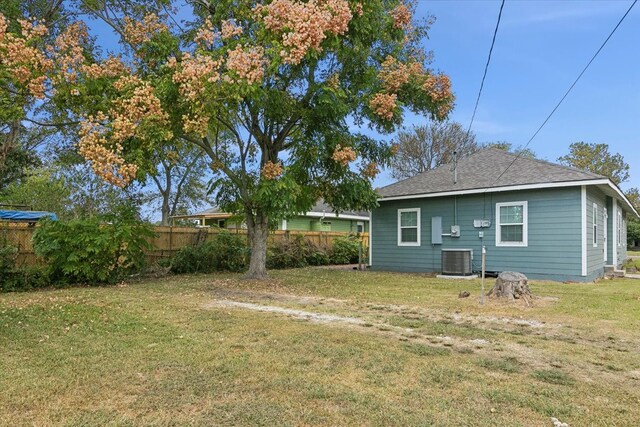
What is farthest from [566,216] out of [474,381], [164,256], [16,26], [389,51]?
[16,26]

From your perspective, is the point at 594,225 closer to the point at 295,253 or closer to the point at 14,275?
the point at 295,253

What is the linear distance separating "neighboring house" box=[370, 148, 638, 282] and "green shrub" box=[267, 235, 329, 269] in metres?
3.02

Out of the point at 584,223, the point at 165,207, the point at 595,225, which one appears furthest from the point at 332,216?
the point at 584,223

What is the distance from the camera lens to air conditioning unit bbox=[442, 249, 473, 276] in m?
11.8

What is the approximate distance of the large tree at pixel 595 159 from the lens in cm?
3956

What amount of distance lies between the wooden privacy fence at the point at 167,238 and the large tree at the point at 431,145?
562 inches

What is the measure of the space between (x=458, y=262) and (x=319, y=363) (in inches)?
346

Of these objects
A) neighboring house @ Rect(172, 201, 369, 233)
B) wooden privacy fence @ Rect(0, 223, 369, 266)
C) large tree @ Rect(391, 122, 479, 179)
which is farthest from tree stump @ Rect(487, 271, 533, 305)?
large tree @ Rect(391, 122, 479, 179)

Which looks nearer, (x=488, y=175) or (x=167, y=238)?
(x=488, y=175)

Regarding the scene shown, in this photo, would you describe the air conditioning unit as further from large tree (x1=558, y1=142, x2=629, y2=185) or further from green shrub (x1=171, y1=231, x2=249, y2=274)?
large tree (x1=558, y1=142, x2=629, y2=185)

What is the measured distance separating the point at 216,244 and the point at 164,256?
5.13 ft

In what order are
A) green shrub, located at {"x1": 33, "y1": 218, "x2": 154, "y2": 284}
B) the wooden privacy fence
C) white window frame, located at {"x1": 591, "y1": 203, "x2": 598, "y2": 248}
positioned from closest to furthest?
green shrub, located at {"x1": 33, "y1": 218, "x2": 154, "y2": 284}, the wooden privacy fence, white window frame, located at {"x1": 591, "y1": 203, "x2": 598, "y2": 248}

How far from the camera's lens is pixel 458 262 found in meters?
11.8

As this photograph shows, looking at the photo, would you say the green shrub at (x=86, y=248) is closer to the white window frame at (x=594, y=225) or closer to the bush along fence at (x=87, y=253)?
the bush along fence at (x=87, y=253)
